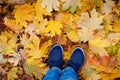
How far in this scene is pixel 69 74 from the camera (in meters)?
1.75

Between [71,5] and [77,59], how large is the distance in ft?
1.15

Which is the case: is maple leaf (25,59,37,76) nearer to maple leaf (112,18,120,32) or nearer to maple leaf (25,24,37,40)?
maple leaf (25,24,37,40)

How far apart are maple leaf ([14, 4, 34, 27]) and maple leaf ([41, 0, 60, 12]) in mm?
115

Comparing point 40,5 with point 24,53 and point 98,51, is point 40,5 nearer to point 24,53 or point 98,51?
point 24,53

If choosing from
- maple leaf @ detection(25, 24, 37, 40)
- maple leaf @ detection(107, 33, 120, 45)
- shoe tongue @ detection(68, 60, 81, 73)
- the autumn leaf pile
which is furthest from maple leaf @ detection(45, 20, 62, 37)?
maple leaf @ detection(107, 33, 120, 45)

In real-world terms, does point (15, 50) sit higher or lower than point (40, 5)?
lower

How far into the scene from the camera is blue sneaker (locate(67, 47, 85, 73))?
1.87 meters

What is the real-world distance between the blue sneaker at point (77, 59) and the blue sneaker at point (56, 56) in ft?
0.21

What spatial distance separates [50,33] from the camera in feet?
6.21

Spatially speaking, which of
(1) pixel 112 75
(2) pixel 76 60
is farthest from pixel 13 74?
(1) pixel 112 75

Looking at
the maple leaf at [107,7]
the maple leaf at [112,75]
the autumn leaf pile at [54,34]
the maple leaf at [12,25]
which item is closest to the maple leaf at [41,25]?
the autumn leaf pile at [54,34]

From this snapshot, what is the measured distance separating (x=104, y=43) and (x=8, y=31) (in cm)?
67

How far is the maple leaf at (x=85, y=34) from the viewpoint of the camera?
1810 mm

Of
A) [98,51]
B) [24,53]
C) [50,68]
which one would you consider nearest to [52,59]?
[50,68]
